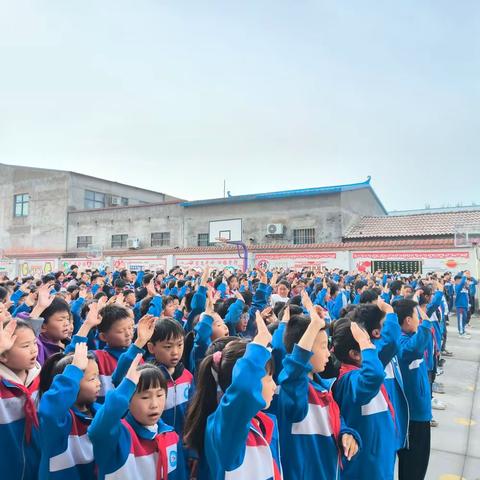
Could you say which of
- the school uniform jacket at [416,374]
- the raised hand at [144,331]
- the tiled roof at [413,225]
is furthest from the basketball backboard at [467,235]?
the raised hand at [144,331]

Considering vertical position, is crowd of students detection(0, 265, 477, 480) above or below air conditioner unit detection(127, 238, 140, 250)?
below

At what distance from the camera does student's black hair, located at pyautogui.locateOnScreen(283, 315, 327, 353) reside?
7.71ft

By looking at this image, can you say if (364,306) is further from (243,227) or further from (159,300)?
(243,227)

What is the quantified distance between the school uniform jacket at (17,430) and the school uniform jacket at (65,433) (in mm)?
265

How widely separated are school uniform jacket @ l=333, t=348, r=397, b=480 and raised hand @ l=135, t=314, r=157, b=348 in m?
1.10

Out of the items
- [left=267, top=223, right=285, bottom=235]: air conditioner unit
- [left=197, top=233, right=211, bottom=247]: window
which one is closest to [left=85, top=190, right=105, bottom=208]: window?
[left=197, top=233, right=211, bottom=247]: window

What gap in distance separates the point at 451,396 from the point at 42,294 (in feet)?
15.9

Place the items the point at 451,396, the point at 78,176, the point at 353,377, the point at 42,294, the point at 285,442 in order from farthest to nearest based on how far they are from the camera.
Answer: the point at 78,176 < the point at 451,396 < the point at 42,294 < the point at 353,377 < the point at 285,442

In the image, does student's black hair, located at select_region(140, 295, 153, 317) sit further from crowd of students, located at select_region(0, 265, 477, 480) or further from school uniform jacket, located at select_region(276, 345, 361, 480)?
school uniform jacket, located at select_region(276, 345, 361, 480)

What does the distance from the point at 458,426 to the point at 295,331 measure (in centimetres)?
295

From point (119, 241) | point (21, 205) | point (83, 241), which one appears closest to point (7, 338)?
point (119, 241)

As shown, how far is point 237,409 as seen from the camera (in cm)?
136

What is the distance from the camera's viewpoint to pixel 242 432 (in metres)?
1.38

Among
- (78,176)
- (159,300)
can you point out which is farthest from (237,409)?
(78,176)
